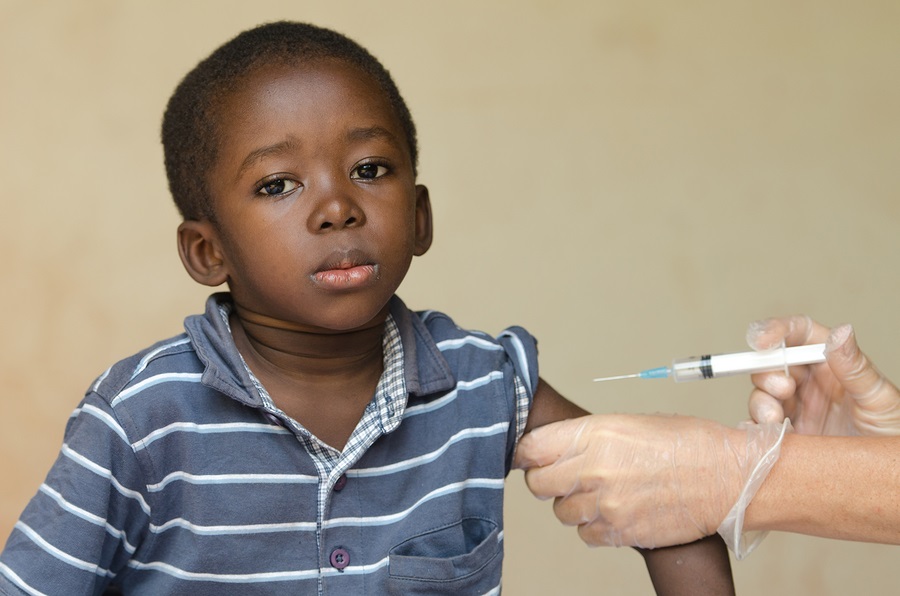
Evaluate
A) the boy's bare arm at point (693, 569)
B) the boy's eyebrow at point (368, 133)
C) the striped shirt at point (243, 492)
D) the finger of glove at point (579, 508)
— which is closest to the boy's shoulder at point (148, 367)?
the striped shirt at point (243, 492)

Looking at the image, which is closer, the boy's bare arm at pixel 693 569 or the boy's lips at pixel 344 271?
the boy's lips at pixel 344 271

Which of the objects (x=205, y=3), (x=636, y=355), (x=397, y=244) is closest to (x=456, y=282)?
(x=636, y=355)

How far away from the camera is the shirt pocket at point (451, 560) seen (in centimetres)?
136

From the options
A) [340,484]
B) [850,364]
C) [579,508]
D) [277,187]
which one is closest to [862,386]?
[850,364]

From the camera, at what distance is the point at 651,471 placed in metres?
1.54

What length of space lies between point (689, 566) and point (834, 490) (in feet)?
0.71

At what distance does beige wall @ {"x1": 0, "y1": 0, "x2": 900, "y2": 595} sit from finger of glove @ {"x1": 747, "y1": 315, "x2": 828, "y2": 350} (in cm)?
93

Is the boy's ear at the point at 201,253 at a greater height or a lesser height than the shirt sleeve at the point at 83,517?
greater

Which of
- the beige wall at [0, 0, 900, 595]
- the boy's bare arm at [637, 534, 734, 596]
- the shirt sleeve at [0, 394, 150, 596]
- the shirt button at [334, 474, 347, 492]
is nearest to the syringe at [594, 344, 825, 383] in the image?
the boy's bare arm at [637, 534, 734, 596]

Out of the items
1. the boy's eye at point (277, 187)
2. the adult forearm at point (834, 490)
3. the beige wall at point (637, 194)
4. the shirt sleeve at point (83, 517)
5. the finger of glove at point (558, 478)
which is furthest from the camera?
the beige wall at point (637, 194)

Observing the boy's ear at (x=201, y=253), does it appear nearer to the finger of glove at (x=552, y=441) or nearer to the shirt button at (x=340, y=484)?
the shirt button at (x=340, y=484)

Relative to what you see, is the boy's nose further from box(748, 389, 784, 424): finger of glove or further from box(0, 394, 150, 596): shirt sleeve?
box(748, 389, 784, 424): finger of glove

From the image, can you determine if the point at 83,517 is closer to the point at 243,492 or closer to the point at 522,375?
the point at 243,492

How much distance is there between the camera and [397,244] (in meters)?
1.35
